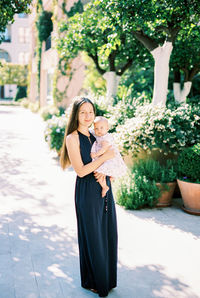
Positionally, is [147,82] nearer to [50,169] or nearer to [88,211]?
[50,169]

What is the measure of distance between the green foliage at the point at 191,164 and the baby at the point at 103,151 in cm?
269

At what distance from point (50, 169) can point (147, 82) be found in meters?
6.77

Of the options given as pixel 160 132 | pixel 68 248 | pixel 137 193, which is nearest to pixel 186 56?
A: pixel 160 132

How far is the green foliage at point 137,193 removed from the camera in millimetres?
5504

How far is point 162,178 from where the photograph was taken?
5.79 m

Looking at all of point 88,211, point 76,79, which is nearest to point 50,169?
point 88,211

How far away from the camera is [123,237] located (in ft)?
14.8

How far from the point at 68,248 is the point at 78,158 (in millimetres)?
1707

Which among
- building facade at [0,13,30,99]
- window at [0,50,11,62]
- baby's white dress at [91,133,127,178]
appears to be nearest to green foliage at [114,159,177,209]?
baby's white dress at [91,133,127,178]

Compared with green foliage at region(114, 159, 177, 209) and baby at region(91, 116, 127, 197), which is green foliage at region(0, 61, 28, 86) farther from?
baby at region(91, 116, 127, 197)

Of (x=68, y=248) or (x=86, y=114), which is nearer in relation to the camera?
(x=86, y=114)

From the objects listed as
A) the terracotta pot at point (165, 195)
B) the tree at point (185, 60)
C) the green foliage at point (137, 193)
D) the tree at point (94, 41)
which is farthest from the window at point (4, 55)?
the terracotta pot at point (165, 195)

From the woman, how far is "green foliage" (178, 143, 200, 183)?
2731 mm

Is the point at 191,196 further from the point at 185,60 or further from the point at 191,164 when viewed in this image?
the point at 185,60
